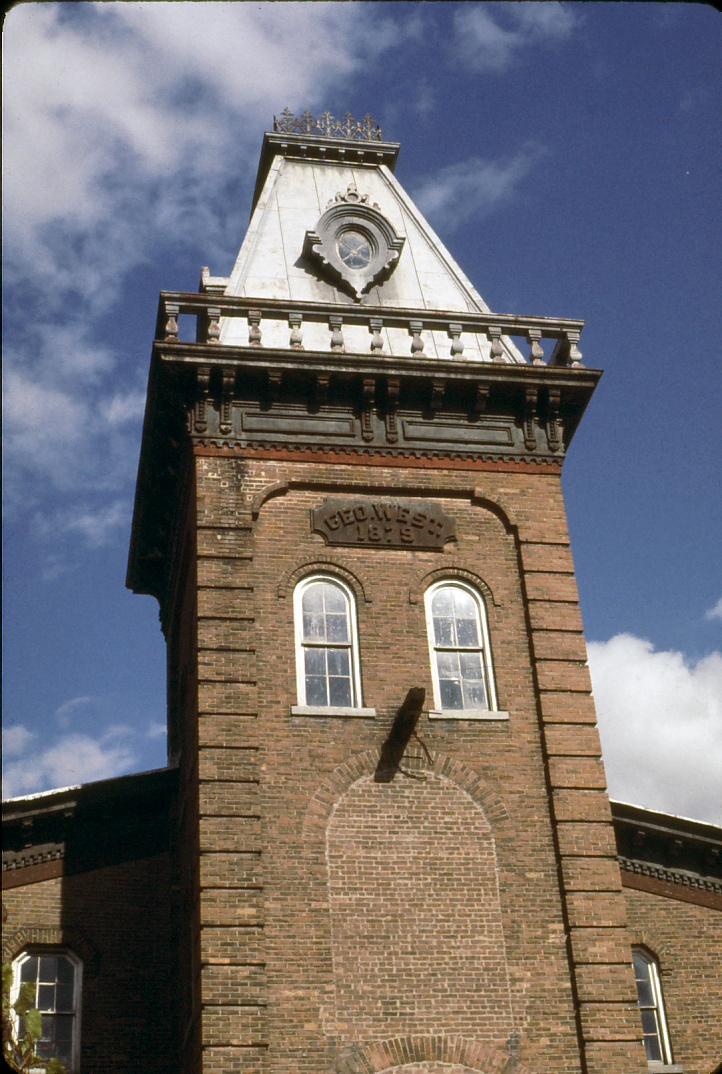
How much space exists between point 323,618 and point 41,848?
534cm

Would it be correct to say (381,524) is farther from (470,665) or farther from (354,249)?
(354,249)

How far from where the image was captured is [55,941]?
1798 cm

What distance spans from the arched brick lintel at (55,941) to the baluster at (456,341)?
10441 mm

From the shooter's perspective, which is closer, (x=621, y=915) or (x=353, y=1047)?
(x=353, y=1047)

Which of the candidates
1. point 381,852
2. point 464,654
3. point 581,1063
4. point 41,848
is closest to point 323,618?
point 464,654

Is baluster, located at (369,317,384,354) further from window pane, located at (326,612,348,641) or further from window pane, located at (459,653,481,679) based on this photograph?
window pane, located at (459,653,481,679)

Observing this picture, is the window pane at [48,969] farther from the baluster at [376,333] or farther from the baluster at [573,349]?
the baluster at [573,349]

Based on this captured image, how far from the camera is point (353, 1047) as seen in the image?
1515 centimetres

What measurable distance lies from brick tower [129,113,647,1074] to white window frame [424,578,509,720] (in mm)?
35

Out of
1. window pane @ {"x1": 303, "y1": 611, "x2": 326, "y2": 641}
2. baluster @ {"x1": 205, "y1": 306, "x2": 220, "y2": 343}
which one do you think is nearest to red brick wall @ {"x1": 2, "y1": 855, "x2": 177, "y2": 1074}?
window pane @ {"x1": 303, "y1": 611, "x2": 326, "y2": 641}

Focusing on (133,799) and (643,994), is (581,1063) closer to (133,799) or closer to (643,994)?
(643,994)

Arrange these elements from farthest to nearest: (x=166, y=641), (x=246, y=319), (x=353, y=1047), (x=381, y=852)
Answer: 1. (x=166, y=641)
2. (x=246, y=319)
3. (x=381, y=852)
4. (x=353, y=1047)

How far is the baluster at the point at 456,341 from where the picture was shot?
20.5 meters

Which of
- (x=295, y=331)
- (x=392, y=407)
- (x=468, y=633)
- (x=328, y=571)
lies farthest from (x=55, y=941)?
(x=295, y=331)
